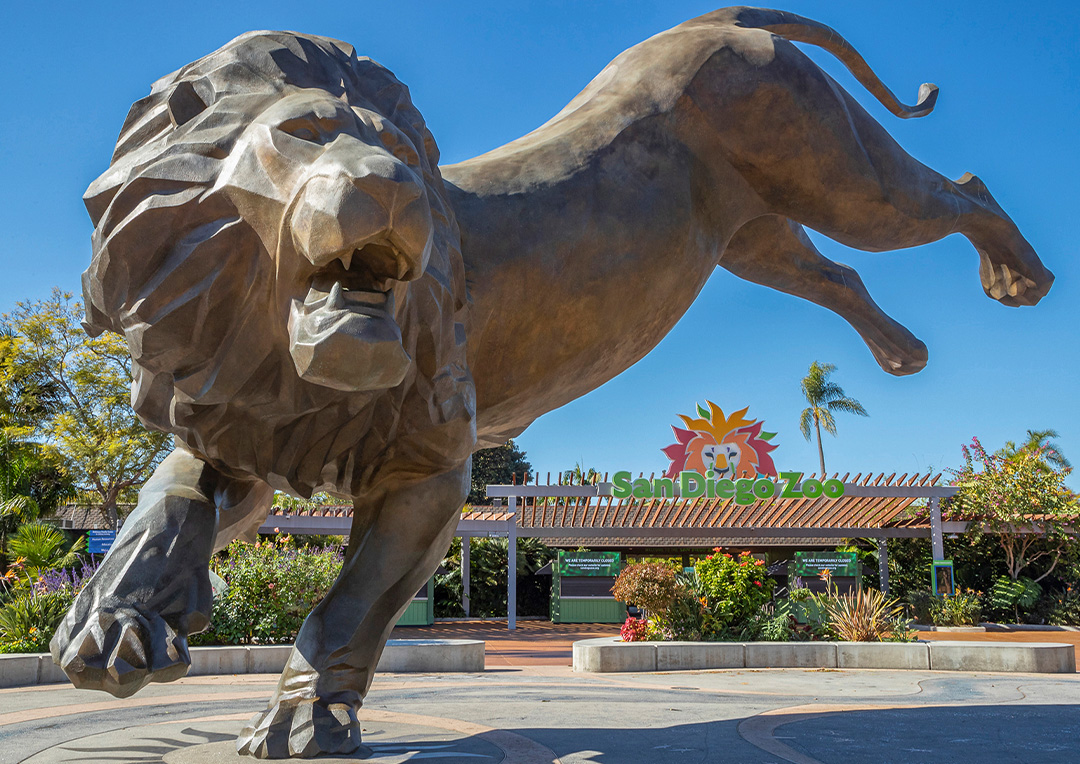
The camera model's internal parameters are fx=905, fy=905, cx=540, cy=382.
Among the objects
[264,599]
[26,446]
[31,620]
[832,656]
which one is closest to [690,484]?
[832,656]

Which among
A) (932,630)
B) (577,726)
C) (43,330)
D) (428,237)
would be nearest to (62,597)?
(577,726)

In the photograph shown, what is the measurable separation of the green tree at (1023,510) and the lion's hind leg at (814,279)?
19490 mm

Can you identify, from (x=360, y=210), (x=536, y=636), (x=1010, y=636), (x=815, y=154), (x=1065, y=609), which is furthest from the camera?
(x=1065, y=609)

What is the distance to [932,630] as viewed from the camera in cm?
1831

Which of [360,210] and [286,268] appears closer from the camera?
[360,210]

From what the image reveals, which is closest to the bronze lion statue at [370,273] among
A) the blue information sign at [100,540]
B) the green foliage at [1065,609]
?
the blue information sign at [100,540]

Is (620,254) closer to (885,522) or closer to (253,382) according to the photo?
A: (253,382)

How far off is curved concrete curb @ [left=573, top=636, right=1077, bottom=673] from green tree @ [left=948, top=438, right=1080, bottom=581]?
15.3 m

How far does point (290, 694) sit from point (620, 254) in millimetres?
1555

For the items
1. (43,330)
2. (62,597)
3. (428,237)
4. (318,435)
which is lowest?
(62,597)

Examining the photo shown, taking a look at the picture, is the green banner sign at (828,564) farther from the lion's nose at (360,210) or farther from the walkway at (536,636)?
the lion's nose at (360,210)

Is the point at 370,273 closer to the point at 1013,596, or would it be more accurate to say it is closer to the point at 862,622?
the point at 862,622

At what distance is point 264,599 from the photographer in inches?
352

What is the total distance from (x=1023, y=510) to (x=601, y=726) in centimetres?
2139
